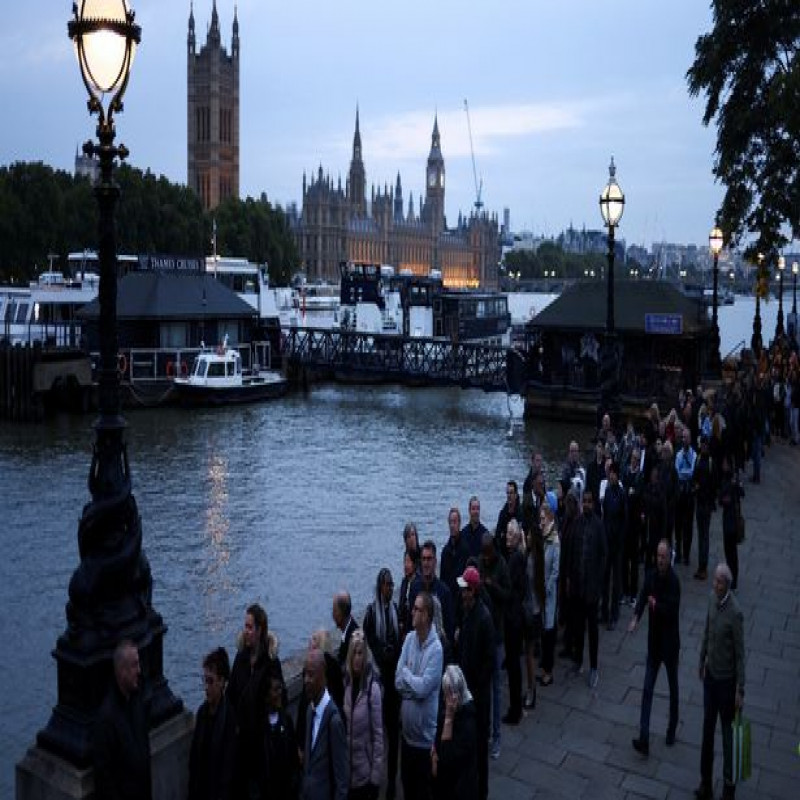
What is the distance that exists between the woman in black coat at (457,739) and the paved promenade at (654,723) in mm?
1559

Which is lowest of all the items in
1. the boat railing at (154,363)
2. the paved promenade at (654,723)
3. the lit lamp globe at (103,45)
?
the paved promenade at (654,723)

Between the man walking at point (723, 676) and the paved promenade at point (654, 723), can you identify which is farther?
the paved promenade at point (654, 723)

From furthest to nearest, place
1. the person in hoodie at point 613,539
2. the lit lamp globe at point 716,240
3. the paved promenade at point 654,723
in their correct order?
the lit lamp globe at point 716,240, the person in hoodie at point 613,539, the paved promenade at point 654,723

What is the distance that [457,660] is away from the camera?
28.0 feet

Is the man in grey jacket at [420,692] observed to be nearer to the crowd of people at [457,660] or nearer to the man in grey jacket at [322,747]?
the crowd of people at [457,660]

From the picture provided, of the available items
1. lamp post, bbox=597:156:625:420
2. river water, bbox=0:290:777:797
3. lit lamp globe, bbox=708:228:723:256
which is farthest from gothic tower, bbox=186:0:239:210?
lamp post, bbox=597:156:625:420

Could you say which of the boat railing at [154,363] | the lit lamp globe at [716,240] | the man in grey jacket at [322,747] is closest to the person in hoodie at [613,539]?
the man in grey jacket at [322,747]

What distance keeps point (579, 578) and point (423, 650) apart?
367cm

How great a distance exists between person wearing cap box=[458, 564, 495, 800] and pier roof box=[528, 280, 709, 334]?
31.5 meters

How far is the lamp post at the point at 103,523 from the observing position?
6914 mm

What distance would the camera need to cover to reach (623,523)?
12.6 meters

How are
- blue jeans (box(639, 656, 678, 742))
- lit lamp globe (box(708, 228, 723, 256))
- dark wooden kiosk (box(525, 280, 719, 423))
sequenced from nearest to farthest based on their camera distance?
blue jeans (box(639, 656, 678, 742)) → lit lamp globe (box(708, 228, 723, 256)) → dark wooden kiosk (box(525, 280, 719, 423))

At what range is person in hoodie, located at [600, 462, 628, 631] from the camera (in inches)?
487

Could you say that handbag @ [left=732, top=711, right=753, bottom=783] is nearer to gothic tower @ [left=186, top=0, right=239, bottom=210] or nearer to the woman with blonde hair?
the woman with blonde hair
